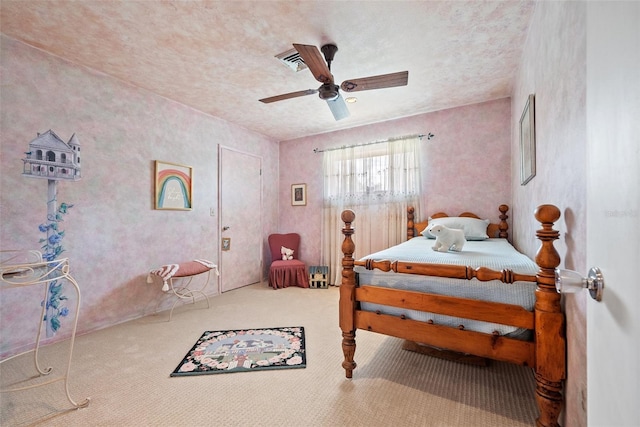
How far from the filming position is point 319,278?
165 inches

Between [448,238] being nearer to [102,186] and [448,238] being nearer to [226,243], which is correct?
[226,243]

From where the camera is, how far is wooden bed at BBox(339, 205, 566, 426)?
119 cm

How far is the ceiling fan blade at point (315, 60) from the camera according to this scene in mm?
1783

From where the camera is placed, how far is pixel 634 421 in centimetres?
38

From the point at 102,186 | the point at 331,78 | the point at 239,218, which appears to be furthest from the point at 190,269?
the point at 331,78

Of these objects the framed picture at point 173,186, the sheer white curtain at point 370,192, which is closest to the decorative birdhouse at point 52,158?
the framed picture at point 173,186

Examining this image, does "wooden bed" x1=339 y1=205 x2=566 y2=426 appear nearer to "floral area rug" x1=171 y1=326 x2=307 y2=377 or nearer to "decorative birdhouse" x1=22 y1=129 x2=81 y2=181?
"floral area rug" x1=171 y1=326 x2=307 y2=377

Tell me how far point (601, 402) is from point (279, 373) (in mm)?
1768

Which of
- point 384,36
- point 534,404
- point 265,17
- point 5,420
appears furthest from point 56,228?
point 534,404

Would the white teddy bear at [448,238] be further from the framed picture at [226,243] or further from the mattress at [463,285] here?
the framed picture at [226,243]

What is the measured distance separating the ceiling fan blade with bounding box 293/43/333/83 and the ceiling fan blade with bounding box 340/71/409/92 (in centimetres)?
17

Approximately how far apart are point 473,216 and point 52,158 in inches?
178

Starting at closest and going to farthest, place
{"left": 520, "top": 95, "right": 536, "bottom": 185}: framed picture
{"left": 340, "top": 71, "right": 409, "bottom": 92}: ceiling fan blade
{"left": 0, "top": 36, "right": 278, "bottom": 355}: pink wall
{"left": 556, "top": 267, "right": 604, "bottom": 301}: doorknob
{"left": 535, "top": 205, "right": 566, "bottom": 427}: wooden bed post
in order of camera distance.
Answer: {"left": 556, "top": 267, "right": 604, "bottom": 301}: doorknob < {"left": 535, "top": 205, "right": 566, "bottom": 427}: wooden bed post < {"left": 520, "top": 95, "right": 536, "bottom": 185}: framed picture < {"left": 340, "top": 71, "right": 409, "bottom": 92}: ceiling fan blade < {"left": 0, "top": 36, "right": 278, "bottom": 355}: pink wall

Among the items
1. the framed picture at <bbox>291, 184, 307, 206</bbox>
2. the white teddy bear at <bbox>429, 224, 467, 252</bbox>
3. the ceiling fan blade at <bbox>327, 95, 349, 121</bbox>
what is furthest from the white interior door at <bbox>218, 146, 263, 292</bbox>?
the white teddy bear at <bbox>429, 224, 467, 252</bbox>
